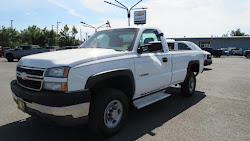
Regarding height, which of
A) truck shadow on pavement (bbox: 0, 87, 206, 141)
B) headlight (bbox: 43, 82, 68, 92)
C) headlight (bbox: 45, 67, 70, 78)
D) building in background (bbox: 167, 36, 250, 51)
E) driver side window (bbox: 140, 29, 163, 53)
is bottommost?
truck shadow on pavement (bbox: 0, 87, 206, 141)

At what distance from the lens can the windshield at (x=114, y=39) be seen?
139 inches

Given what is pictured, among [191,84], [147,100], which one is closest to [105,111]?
[147,100]

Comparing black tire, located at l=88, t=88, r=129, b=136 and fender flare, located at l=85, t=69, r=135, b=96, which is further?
black tire, located at l=88, t=88, r=129, b=136

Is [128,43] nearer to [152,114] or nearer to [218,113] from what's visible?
[152,114]

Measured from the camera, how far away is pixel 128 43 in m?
3.51

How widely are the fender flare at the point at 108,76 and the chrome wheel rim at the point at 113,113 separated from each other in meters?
0.36

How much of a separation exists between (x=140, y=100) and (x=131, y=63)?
0.89 metres

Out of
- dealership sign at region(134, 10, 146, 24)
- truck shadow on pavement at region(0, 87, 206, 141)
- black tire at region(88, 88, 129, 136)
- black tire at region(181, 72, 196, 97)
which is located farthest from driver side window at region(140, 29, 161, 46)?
dealership sign at region(134, 10, 146, 24)

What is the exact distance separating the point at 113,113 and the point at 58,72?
1.14m

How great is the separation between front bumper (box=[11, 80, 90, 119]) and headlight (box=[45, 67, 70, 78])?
240mm

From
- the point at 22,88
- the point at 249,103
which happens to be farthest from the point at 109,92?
the point at 249,103

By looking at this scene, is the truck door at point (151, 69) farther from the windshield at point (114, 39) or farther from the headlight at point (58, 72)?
the headlight at point (58, 72)

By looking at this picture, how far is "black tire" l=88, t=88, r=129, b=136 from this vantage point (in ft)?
8.91

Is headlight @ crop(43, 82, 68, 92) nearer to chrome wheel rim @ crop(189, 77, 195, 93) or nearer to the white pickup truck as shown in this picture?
the white pickup truck
